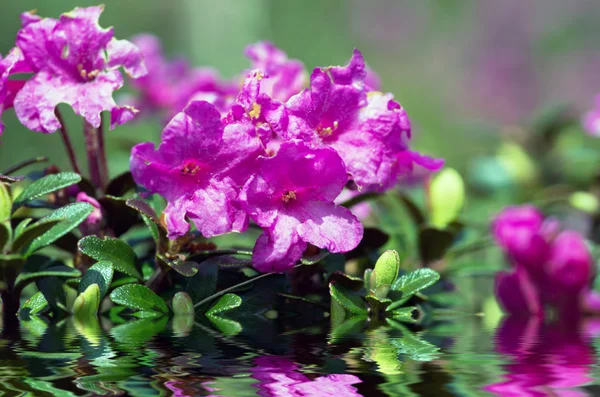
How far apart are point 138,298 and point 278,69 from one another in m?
0.54

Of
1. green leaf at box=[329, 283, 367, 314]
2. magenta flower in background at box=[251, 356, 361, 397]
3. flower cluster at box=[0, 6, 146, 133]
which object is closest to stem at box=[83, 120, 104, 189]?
flower cluster at box=[0, 6, 146, 133]

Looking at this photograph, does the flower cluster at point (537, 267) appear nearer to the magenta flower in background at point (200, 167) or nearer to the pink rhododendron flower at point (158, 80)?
the magenta flower in background at point (200, 167)

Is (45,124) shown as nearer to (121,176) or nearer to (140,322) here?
(121,176)

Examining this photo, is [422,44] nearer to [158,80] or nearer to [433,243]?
[158,80]

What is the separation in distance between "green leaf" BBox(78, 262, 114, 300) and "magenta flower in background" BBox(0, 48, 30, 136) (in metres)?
0.21

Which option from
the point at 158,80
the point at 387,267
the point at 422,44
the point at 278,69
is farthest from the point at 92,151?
the point at 422,44

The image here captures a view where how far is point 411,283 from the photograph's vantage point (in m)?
1.13

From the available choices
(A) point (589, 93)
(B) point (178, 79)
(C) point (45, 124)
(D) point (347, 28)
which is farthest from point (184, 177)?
(D) point (347, 28)

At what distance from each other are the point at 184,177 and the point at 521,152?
5.14ft

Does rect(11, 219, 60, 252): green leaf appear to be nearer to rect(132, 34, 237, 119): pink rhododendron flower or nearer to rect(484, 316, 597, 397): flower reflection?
rect(484, 316, 597, 397): flower reflection

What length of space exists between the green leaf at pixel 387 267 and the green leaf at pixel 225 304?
0.62ft

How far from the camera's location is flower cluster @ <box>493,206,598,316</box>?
1609mm

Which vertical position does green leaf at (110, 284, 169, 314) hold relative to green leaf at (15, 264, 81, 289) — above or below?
below

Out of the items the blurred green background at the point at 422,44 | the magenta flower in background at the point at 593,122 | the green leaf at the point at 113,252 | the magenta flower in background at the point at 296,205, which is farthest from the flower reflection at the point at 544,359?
the blurred green background at the point at 422,44
